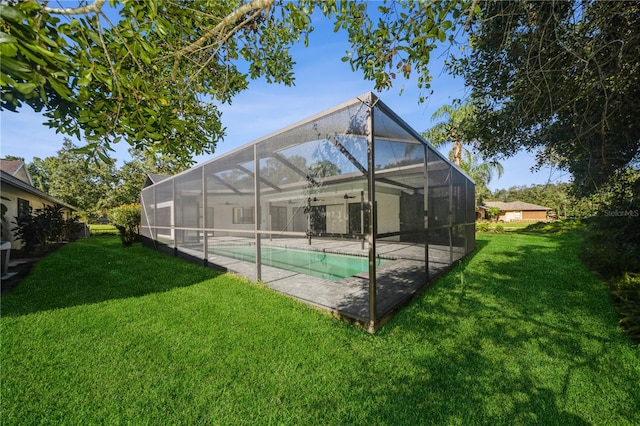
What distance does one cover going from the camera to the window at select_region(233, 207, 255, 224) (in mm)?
5425

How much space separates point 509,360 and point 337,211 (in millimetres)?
2769

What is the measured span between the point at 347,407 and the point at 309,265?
4244 mm

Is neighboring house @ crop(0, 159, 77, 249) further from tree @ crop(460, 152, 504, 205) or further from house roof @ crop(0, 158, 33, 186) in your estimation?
tree @ crop(460, 152, 504, 205)

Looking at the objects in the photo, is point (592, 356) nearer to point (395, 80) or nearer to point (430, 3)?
point (395, 80)

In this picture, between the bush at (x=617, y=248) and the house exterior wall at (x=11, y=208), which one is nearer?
the bush at (x=617, y=248)

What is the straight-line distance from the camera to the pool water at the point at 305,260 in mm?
5795

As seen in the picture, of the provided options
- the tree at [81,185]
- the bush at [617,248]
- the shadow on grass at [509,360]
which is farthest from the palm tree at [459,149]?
the tree at [81,185]

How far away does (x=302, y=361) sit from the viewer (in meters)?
2.64

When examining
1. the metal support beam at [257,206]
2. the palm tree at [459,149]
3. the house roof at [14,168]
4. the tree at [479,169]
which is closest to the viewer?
the metal support beam at [257,206]

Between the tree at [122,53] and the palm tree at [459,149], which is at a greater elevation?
the palm tree at [459,149]

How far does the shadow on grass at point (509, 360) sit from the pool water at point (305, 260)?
1.91 m

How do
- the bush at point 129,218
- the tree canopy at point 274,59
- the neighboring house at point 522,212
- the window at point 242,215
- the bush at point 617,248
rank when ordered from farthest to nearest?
1. the neighboring house at point 522,212
2. the bush at point 129,218
3. the window at point 242,215
4. the bush at point 617,248
5. the tree canopy at point 274,59

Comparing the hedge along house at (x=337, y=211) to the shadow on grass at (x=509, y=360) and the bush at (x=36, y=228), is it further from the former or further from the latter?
the bush at (x=36, y=228)

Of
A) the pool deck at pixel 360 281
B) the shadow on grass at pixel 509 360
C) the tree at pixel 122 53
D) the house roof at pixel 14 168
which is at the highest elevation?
the house roof at pixel 14 168
